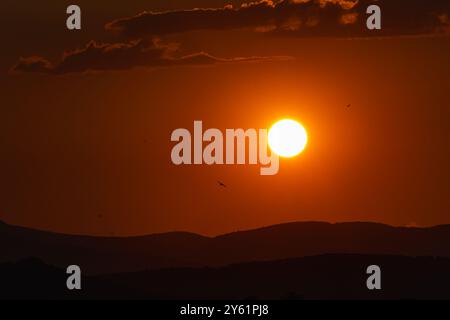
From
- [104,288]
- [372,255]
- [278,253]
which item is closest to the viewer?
[104,288]
